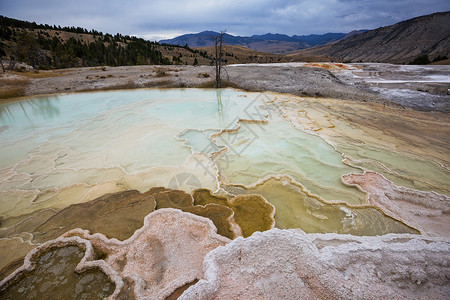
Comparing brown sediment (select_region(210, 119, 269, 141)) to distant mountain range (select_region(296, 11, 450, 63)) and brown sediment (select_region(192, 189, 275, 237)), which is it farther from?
distant mountain range (select_region(296, 11, 450, 63))

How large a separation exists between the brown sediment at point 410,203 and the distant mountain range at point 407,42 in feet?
175

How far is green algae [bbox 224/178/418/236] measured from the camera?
3.38 meters

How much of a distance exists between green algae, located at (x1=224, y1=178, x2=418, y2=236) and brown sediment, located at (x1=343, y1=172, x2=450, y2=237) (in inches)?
9.4

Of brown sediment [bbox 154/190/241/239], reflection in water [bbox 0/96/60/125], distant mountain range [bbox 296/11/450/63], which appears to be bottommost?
brown sediment [bbox 154/190/241/239]

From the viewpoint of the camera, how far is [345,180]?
4.57 metres

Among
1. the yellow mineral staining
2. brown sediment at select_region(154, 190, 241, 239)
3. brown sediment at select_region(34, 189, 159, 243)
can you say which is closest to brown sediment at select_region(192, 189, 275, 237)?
brown sediment at select_region(154, 190, 241, 239)

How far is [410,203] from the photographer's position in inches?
154

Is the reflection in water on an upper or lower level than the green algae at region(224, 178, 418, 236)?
upper

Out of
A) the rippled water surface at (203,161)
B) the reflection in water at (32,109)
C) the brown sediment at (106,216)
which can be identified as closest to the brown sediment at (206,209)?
the brown sediment at (106,216)

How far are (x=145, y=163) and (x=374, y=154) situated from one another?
6064mm

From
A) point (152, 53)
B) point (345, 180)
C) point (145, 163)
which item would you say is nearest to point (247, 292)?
point (345, 180)

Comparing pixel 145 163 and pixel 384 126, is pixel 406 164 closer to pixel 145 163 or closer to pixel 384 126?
pixel 384 126

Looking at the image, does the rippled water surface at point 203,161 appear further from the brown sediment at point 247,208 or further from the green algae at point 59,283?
the green algae at point 59,283

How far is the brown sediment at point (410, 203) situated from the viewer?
3410mm
